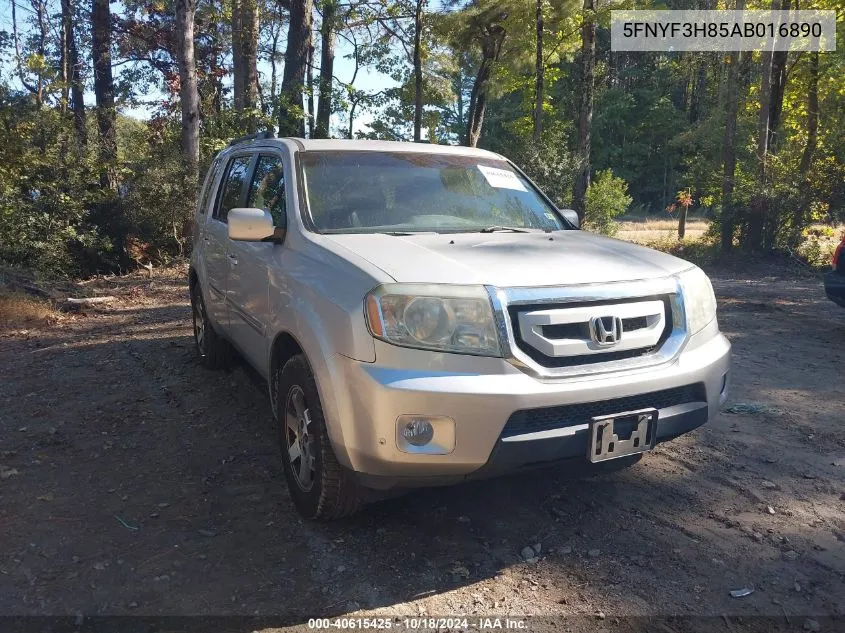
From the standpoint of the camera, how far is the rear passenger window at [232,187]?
4.93 m

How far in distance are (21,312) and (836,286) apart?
365 inches

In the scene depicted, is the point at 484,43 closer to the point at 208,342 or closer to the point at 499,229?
the point at 208,342

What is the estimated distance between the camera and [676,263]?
3469mm

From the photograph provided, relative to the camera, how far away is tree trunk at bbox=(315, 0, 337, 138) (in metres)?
18.2

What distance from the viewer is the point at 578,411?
9.23 ft

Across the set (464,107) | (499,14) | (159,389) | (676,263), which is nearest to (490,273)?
(676,263)

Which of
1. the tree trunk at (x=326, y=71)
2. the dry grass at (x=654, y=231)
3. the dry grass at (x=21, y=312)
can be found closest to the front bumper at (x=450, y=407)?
the dry grass at (x=21, y=312)

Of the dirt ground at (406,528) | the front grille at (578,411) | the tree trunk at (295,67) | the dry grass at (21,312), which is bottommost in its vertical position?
the dirt ground at (406,528)

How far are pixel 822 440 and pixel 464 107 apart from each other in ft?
226

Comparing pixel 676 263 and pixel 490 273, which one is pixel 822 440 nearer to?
pixel 676 263

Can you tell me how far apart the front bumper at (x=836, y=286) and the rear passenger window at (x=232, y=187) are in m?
5.79

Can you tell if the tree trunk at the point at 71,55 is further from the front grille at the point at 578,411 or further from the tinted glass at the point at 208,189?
the front grille at the point at 578,411

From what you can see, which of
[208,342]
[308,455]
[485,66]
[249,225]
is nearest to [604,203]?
[485,66]

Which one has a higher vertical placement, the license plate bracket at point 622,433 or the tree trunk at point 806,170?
the tree trunk at point 806,170
